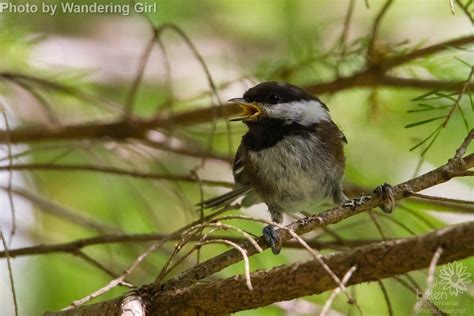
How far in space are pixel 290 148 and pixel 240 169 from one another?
0.26 metres

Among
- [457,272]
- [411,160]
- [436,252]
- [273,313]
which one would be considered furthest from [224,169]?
[436,252]

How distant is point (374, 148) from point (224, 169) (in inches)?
37.6

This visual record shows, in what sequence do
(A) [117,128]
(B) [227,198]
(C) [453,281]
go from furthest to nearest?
(B) [227,198] < (A) [117,128] < (C) [453,281]

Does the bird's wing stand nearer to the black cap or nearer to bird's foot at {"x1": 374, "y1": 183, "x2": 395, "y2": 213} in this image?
the black cap

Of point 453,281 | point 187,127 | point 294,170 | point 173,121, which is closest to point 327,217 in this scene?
point 453,281

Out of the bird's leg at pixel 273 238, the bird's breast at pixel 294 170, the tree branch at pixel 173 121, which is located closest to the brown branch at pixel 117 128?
the tree branch at pixel 173 121

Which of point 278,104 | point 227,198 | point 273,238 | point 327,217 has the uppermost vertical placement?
point 278,104

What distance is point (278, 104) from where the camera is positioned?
292 centimetres

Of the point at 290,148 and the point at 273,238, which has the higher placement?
the point at 290,148

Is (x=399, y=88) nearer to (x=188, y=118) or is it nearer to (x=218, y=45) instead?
(x=188, y=118)

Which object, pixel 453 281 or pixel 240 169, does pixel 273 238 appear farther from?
pixel 240 169

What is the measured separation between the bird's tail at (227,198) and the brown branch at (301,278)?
1.37 m

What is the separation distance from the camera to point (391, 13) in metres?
4.12

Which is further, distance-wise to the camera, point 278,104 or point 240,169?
point 240,169
